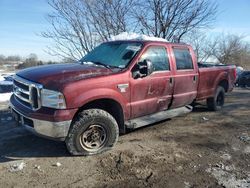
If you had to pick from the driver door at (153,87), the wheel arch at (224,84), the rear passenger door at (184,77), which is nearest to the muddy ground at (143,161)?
the driver door at (153,87)

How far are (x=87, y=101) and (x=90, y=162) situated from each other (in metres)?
0.91

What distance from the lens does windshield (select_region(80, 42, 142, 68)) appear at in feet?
18.2

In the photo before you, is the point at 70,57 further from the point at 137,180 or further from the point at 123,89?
the point at 137,180

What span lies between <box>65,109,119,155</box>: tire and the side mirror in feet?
3.07

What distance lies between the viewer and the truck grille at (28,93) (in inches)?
175

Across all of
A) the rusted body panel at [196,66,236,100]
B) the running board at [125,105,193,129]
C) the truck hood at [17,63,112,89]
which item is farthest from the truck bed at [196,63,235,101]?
the truck hood at [17,63,112,89]

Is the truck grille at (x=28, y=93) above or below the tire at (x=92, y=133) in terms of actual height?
above

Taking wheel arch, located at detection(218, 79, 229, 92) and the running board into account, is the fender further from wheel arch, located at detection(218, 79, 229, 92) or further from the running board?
wheel arch, located at detection(218, 79, 229, 92)

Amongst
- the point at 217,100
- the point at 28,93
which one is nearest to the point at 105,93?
the point at 28,93

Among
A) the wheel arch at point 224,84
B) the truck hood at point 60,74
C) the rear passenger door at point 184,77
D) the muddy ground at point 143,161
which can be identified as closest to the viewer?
the muddy ground at point 143,161

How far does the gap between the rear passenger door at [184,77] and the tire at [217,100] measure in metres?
1.22

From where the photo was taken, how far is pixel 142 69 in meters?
5.42

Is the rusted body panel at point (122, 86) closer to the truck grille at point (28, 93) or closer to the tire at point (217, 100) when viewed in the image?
Answer: the truck grille at point (28, 93)

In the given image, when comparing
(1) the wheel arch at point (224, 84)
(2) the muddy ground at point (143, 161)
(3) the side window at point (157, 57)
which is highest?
(3) the side window at point (157, 57)
